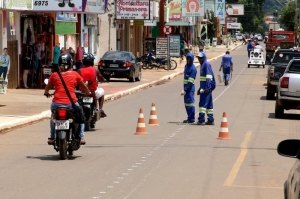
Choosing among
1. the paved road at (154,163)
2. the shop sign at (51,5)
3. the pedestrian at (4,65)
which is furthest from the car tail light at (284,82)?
the shop sign at (51,5)

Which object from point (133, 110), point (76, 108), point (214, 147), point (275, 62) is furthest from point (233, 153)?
point (275, 62)

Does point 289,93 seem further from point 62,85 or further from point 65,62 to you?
point 62,85

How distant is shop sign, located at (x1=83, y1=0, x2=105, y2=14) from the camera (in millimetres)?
40812

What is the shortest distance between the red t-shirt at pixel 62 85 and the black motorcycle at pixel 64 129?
0.73ft

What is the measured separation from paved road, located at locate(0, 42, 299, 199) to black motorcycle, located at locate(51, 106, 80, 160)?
248mm

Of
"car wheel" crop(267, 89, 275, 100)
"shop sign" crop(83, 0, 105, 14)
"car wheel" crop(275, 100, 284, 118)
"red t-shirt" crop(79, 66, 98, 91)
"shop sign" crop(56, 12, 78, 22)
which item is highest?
"shop sign" crop(83, 0, 105, 14)

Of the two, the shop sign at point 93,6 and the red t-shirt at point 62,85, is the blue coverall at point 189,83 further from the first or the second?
the shop sign at point 93,6

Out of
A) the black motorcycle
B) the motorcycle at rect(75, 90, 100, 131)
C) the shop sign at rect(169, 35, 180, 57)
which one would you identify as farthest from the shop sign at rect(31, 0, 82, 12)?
the shop sign at rect(169, 35, 180, 57)

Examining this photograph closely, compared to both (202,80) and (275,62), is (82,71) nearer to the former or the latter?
(202,80)

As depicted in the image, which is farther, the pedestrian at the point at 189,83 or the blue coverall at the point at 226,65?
the blue coverall at the point at 226,65

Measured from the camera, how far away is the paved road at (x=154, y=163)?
1160cm

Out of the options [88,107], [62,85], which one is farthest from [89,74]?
[62,85]

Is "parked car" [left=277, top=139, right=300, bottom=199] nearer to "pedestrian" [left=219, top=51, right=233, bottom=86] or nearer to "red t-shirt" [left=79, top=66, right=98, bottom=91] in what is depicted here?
"red t-shirt" [left=79, top=66, right=98, bottom=91]

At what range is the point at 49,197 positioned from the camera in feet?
35.8
